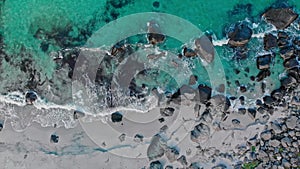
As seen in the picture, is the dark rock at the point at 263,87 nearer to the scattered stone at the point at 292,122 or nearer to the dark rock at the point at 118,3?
the scattered stone at the point at 292,122

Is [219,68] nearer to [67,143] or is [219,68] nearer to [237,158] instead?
[237,158]

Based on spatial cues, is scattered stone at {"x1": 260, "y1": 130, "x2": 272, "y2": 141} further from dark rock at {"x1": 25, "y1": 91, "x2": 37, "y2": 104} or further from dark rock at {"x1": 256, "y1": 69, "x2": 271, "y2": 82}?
dark rock at {"x1": 25, "y1": 91, "x2": 37, "y2": 104}

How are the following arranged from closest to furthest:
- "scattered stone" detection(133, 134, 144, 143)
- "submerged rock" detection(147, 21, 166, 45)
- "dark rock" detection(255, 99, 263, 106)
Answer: "scattered stone" detection(133, 134, 144, 143), "dark rock" detection(255, 99, 263, 106), "submerged rock" detection(147, 21, 166, 45)

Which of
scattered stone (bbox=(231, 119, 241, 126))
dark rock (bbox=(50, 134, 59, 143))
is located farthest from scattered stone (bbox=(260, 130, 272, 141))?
dark rock (bbox=(50, 134, 59, 143))

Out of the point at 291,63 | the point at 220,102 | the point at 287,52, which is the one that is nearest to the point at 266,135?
the point at 220,102

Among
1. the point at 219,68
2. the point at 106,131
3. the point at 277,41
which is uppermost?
the point at 277,41

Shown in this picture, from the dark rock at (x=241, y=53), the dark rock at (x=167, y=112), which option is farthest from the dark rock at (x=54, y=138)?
the dark rock at (x=241, y=53)

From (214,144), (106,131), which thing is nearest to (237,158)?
(214,144)
